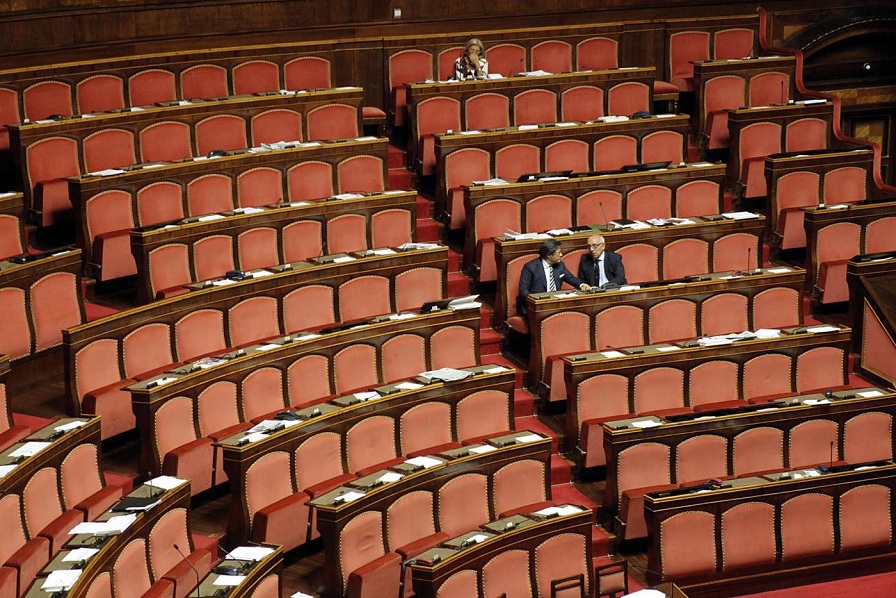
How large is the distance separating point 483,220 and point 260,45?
1.08 metres

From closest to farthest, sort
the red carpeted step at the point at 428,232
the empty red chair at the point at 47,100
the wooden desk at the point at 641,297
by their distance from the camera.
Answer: the wooden desk at the point at 641,297, the empty red chair at the point at 47,100, the red carpeted step at the point at 428,232

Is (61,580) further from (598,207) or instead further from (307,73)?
(307,73)

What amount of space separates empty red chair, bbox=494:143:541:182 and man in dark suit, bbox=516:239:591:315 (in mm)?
565

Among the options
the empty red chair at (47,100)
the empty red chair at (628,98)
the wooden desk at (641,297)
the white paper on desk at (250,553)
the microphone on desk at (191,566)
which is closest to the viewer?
the microphone on desk at (191,566)

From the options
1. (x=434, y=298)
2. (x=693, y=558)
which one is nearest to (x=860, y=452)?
(x=693, y=558)

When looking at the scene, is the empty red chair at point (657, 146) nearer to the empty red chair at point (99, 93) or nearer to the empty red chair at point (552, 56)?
the empty red chair at point (552, 56)

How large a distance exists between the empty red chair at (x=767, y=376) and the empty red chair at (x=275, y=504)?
47.6 inches

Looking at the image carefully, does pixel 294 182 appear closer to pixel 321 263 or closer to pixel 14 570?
pixel 321 263

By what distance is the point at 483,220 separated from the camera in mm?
3785

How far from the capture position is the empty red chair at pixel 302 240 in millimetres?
3623

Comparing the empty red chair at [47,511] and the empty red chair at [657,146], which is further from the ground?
the empty red chair at [657,146]

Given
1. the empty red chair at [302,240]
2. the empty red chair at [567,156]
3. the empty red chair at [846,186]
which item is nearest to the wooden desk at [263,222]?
the empty red chair at [302,240]

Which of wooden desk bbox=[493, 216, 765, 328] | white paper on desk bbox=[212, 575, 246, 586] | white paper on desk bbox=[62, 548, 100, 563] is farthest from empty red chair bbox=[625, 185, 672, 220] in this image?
white paper on desk bbox=[62, 548, 100, 563]

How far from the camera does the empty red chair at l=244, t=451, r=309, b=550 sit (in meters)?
2.71
